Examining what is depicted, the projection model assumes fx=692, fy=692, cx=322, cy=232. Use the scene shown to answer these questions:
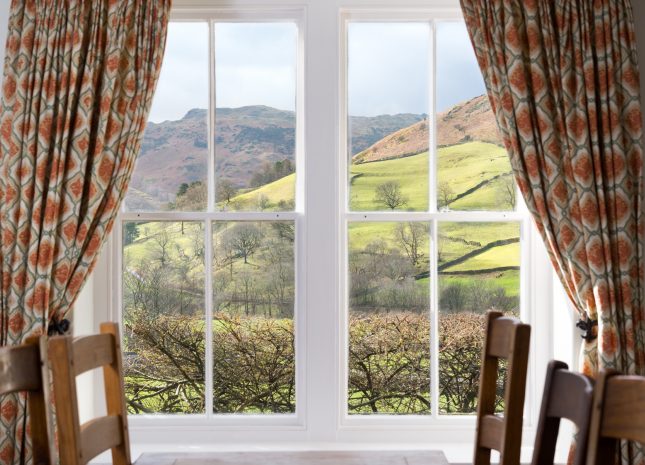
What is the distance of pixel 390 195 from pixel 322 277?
1.57ft

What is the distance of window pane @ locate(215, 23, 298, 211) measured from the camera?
9.97 ft

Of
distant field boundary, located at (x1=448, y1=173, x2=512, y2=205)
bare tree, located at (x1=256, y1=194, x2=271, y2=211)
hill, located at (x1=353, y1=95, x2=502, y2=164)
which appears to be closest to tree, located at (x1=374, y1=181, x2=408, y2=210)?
hill, located at (x1=353, y1=95, x2=502, y2=164)

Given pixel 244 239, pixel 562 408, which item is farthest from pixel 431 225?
pixel 562 408

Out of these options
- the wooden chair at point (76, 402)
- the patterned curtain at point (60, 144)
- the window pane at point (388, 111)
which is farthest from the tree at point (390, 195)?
the wooden chair at point (76, 402)

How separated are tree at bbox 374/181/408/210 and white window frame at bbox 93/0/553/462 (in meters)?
0.06

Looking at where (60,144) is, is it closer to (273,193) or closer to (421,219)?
(273,193)

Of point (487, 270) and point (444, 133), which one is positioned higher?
point (444, 133)

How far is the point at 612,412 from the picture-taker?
148cm

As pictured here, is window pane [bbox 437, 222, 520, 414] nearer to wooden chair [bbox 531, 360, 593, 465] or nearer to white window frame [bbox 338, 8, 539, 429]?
white window frame [bbox 338, 8, 539, 429]

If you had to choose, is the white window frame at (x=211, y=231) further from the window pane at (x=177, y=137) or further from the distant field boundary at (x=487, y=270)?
the distant field boundary at (x=487, y=270)

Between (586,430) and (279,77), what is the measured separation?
6.74ft

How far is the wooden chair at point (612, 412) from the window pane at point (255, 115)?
5.81ft

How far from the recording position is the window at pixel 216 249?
3.02 m

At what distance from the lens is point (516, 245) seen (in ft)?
9.96
